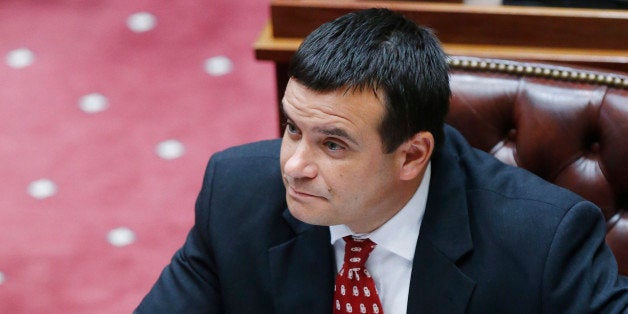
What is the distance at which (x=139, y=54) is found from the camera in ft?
10.7

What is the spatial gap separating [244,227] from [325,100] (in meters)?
0.39

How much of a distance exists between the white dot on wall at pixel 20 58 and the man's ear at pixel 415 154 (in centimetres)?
221

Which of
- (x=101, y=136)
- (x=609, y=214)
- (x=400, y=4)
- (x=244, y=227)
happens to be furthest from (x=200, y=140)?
(x=609, y=214)

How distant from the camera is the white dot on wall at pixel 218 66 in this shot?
3179mm

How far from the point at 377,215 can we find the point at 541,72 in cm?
47

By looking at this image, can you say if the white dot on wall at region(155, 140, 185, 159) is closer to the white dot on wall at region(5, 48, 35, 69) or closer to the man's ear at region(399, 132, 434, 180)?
the white dot on wall at region(5, 48, 35, 69)

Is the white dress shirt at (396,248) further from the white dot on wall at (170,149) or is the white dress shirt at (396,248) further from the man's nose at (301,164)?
the white dot on wall at (170,149)

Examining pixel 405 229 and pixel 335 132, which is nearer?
pixel 335 132

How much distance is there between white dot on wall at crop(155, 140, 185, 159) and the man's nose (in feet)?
5.08

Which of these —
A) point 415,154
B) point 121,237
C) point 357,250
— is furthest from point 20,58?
point 415,154

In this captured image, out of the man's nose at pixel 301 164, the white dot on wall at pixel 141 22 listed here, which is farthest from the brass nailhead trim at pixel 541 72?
the white dot on wall at pixel 141 22

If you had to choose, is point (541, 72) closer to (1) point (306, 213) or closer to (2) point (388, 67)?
(2) point (388, 67)

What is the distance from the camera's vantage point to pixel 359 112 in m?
1.34

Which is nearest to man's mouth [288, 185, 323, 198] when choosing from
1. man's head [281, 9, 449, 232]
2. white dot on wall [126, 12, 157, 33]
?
man's head [281, 9, 449, 232]
